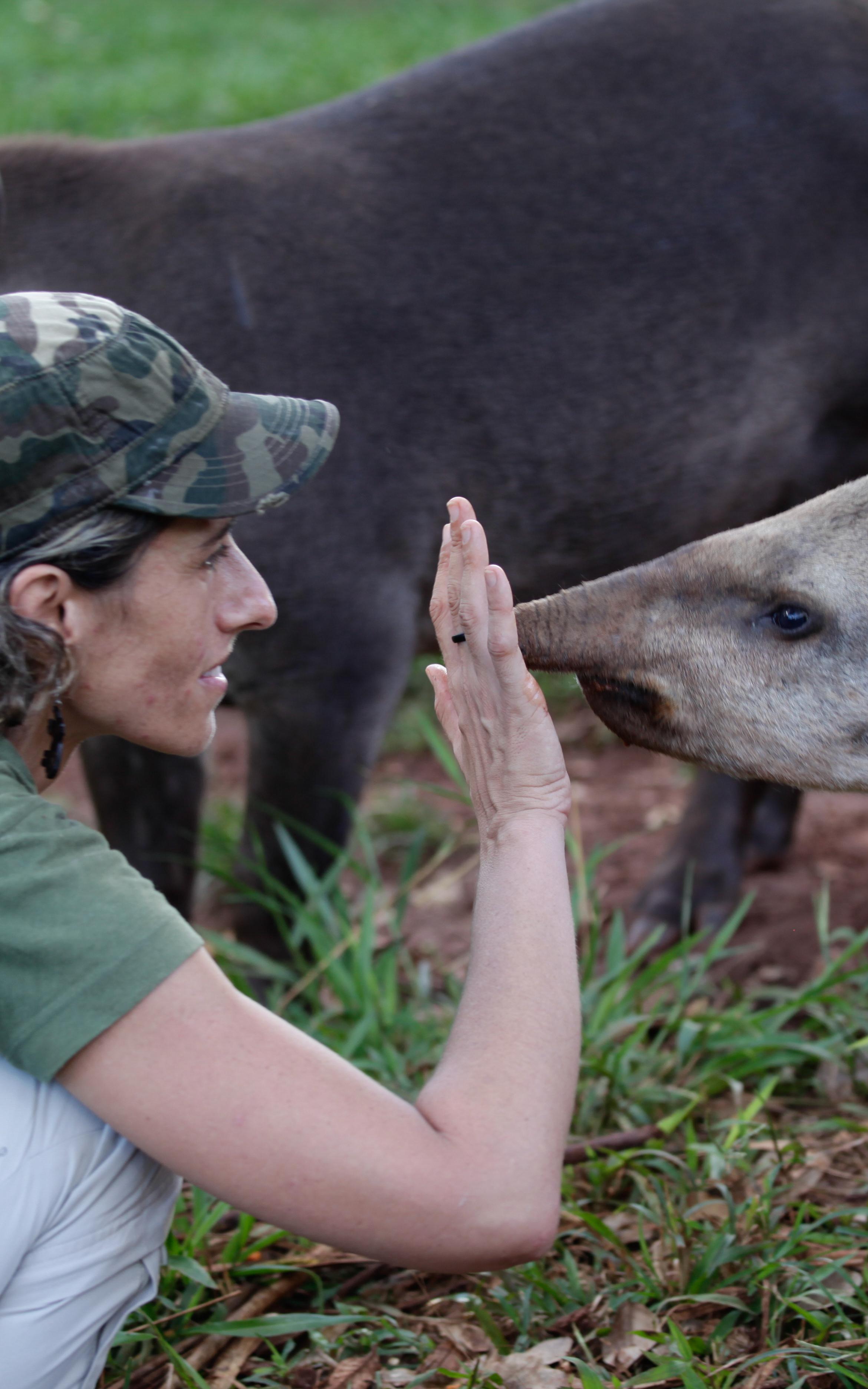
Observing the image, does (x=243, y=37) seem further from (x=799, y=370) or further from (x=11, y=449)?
(x=11, y=449)

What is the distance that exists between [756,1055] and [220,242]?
232cm

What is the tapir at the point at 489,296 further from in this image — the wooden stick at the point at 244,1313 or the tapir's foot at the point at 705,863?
the wooden stick at the point at 244,1313

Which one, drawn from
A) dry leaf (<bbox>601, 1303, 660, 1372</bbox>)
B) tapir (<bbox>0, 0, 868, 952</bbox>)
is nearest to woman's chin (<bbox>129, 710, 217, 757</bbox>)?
dry leaf (<bbox>601, 1303, 660, 1372</bbox>)

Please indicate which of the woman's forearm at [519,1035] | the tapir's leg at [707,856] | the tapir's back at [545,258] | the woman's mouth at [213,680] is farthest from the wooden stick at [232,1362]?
the tapir's leg at [707,856]

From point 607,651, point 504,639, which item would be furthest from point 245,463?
point 607,651

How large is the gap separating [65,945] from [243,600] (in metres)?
0.57

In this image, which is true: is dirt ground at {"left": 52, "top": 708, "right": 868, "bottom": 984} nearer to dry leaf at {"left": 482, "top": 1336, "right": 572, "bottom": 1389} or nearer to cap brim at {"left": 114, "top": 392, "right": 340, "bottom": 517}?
dry leaf at {"left": 482, "top": 1336, "right": 572, "bottom": 1389}

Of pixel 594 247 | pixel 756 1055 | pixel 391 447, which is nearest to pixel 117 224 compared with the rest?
pixel 391 447

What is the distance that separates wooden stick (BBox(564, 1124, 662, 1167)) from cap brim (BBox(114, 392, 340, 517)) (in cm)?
151

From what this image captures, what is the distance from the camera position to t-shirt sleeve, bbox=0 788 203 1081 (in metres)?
1.65

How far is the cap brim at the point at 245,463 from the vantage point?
184 centimetres

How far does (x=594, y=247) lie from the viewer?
381 centimetres

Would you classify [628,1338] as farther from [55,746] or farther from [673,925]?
[673,925]

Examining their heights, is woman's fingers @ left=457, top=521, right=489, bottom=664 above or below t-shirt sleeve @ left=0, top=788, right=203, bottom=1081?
above
